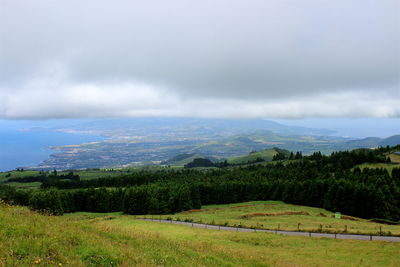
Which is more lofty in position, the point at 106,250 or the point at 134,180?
the point at 106,250

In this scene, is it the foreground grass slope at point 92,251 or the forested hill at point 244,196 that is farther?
the forested hill at point 244,196

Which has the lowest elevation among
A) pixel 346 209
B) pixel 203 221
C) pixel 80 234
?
pixel 346 209

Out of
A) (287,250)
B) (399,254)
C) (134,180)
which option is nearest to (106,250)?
(287,250)

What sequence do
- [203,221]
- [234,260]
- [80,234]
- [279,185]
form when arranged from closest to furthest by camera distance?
[80,234] → [234,260] → [203,221] → [279,185]

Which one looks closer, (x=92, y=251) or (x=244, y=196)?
(x=92, y=251)

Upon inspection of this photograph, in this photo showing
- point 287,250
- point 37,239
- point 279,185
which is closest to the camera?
point 37,239

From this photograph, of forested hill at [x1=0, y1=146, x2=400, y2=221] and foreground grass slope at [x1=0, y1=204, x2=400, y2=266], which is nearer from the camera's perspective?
foreground grass slope at [x1=0, y1=204, x2=400, y2=266]

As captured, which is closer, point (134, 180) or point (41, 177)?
point (134, 180)

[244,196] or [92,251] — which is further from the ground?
[92,251]

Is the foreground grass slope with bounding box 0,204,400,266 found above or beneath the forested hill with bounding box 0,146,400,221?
above

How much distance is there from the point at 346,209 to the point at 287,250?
5523 cm

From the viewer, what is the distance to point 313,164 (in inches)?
5246

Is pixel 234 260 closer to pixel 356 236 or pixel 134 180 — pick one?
pixel 356 236

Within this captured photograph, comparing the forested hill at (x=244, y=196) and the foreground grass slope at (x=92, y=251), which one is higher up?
the foreground grass slope at (x=92, y=251)
